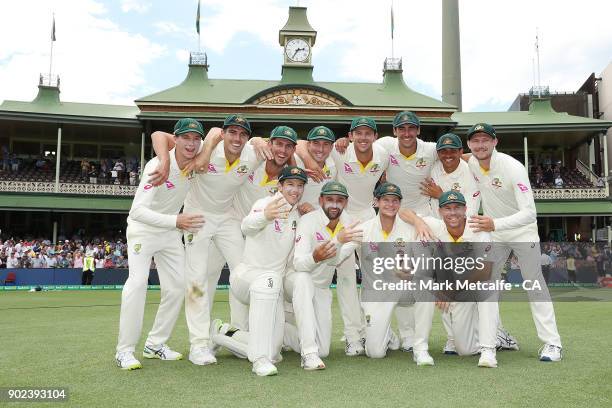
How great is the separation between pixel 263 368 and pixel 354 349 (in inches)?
61.8

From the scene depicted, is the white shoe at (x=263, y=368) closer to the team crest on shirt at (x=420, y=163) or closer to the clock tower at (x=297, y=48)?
the team crest on shirt at (x=420, y=163)

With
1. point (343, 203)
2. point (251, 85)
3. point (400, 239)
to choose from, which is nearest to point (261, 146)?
point (343, 203)

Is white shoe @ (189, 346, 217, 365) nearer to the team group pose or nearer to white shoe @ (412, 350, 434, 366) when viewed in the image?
the team group pose

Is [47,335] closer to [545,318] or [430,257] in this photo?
[430,257]

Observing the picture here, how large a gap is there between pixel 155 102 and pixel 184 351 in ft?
74.3

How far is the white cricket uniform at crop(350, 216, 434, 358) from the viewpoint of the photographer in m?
5.61

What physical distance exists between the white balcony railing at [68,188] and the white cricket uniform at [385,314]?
23414 millimetres

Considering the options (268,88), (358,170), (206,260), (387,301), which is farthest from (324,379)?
(268,88)

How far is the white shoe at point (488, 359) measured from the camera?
17.2 feet

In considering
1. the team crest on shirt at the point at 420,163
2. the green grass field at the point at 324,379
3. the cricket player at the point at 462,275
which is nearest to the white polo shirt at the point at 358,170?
the team crest on shirt at the point at 420,163

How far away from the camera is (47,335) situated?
7.71m

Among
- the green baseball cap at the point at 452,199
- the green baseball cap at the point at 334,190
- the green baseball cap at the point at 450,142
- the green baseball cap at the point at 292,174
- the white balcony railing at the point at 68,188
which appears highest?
the white balcony railing at the point at 68,188

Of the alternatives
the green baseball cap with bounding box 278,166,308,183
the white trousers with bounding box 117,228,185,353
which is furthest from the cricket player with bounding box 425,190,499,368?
the white trousers with bounding box 117,228,185,353

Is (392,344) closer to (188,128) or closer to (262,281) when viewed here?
(262,281)
